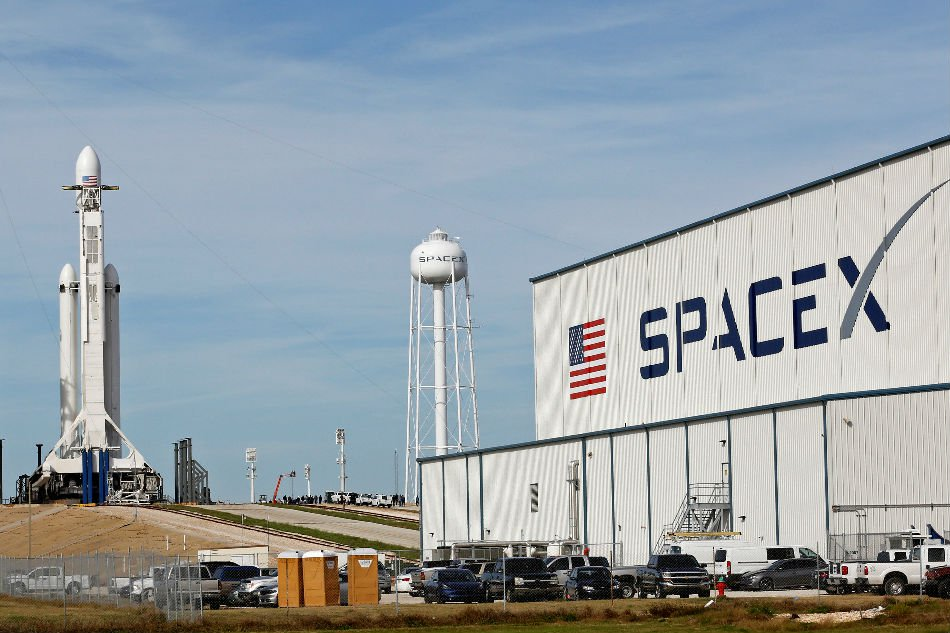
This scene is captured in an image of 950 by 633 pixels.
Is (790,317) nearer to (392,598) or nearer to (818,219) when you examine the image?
(818,219)

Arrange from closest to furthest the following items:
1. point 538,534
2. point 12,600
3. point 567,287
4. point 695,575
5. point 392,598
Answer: point 695,575 → point 12,600 → point 392,598 → point 538,534 → point 567,287

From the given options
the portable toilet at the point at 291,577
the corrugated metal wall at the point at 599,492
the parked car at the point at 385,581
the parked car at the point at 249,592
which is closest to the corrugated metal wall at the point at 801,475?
the corrugated metal wall at the point at 599,492

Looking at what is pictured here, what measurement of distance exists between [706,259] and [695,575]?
92.3 ft

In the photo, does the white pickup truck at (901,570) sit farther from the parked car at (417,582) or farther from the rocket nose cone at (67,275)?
the rocket nose cone at (67,275)

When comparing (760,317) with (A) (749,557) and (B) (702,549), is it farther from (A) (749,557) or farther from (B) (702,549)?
(A) (749,557)

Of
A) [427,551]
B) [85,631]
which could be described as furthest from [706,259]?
[85,631]

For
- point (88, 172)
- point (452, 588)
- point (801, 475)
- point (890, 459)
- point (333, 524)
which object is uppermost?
point (88, 172)

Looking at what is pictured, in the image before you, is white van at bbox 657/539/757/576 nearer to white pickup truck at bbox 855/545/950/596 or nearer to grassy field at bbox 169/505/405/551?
white pickup truck at bbox 855/545/950/596

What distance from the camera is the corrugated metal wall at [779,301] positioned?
6341cm

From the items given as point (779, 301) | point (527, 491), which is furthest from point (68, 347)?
point (779, 301)

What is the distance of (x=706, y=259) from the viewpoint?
76.9 metres

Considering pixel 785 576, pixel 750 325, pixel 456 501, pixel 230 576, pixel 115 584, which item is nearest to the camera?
pixel 115 584

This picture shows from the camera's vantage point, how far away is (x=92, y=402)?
5079 inches

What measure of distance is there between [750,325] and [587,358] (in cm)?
1611
